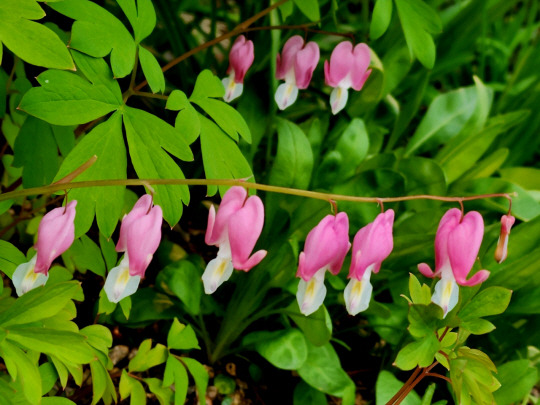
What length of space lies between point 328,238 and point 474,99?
54.9 inches

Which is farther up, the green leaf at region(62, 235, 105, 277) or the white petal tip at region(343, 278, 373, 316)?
the white petal tip at region(343, 278, 373, 316)

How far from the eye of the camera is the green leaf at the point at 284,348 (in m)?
1.52

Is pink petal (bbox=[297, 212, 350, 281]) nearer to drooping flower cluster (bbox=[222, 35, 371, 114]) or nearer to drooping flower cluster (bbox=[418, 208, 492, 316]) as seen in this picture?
drooping flower cluster (bbox=[418, 208, 492, 316])

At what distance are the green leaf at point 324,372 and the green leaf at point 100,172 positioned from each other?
0.72m

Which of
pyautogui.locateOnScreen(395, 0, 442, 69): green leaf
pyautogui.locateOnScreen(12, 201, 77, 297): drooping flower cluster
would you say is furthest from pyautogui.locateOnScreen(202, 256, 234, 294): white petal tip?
pyautogui.locateOnScreen(395, 0, 442, 69): green leaf

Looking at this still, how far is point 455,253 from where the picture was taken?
3.50ft

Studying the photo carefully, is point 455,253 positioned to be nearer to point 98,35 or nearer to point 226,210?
point 226,210

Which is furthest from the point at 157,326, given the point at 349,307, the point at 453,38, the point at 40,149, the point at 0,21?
the point at 453,38

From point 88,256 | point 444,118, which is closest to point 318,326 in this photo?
point 88,256

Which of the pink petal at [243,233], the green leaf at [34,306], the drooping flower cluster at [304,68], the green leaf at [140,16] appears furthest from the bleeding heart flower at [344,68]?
the green leaf at [34,306]

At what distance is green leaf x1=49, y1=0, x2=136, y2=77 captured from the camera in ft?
3.60

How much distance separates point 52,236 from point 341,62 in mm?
832

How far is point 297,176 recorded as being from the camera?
1.65m

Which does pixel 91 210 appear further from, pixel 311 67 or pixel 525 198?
pixel 525 198
